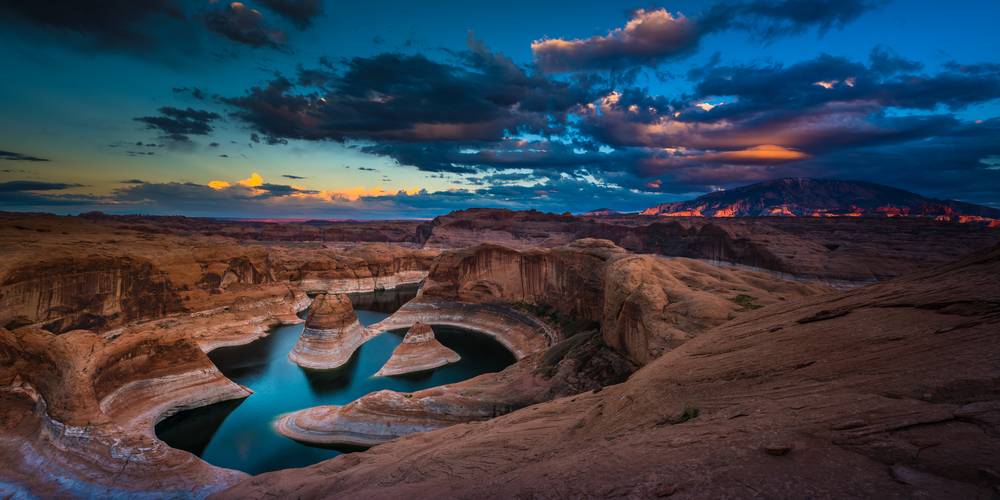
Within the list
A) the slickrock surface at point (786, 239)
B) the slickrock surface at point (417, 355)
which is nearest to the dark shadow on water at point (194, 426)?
the slickrock surface at point (417, 355)

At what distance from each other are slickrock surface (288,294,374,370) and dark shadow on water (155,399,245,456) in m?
7.00

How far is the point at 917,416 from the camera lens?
369cm

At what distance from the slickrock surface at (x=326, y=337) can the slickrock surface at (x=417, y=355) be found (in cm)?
414

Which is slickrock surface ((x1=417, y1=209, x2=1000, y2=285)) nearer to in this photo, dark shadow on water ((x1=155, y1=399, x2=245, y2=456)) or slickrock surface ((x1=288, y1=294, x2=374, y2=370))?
slickrock surface ((x1=288, y1=294, x2=374, y2=370))

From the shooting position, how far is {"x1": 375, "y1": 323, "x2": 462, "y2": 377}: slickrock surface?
98.7 feet

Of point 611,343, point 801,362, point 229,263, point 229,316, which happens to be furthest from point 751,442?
point 229,263

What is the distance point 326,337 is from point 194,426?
34.6 feet

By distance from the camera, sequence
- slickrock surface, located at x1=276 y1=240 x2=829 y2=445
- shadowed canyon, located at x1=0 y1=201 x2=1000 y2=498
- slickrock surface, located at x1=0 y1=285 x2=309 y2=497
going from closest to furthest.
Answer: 1. shadowed canyon, located at x1=0 y1=201 x2=1000 y2=498
2. slickrock surface, located at x1=0 y1=285 x2=309 y2=497
3. slickrock surface, located at x1=276 y1=240 x2=829 y2=445

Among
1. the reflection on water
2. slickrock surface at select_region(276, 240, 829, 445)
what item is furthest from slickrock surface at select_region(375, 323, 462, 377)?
slickrock surface at select_region(276, 240, 829, 445)

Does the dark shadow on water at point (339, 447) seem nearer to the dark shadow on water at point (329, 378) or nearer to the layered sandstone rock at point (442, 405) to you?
the layered sandstone rock at point (442, 405)

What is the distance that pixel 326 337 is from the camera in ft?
105

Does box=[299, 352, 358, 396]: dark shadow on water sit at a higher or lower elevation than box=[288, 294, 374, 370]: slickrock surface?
lower

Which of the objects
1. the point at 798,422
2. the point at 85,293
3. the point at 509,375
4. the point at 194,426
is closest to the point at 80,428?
the point at 194,426

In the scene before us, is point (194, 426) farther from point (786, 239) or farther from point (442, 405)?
point (786, 239)
